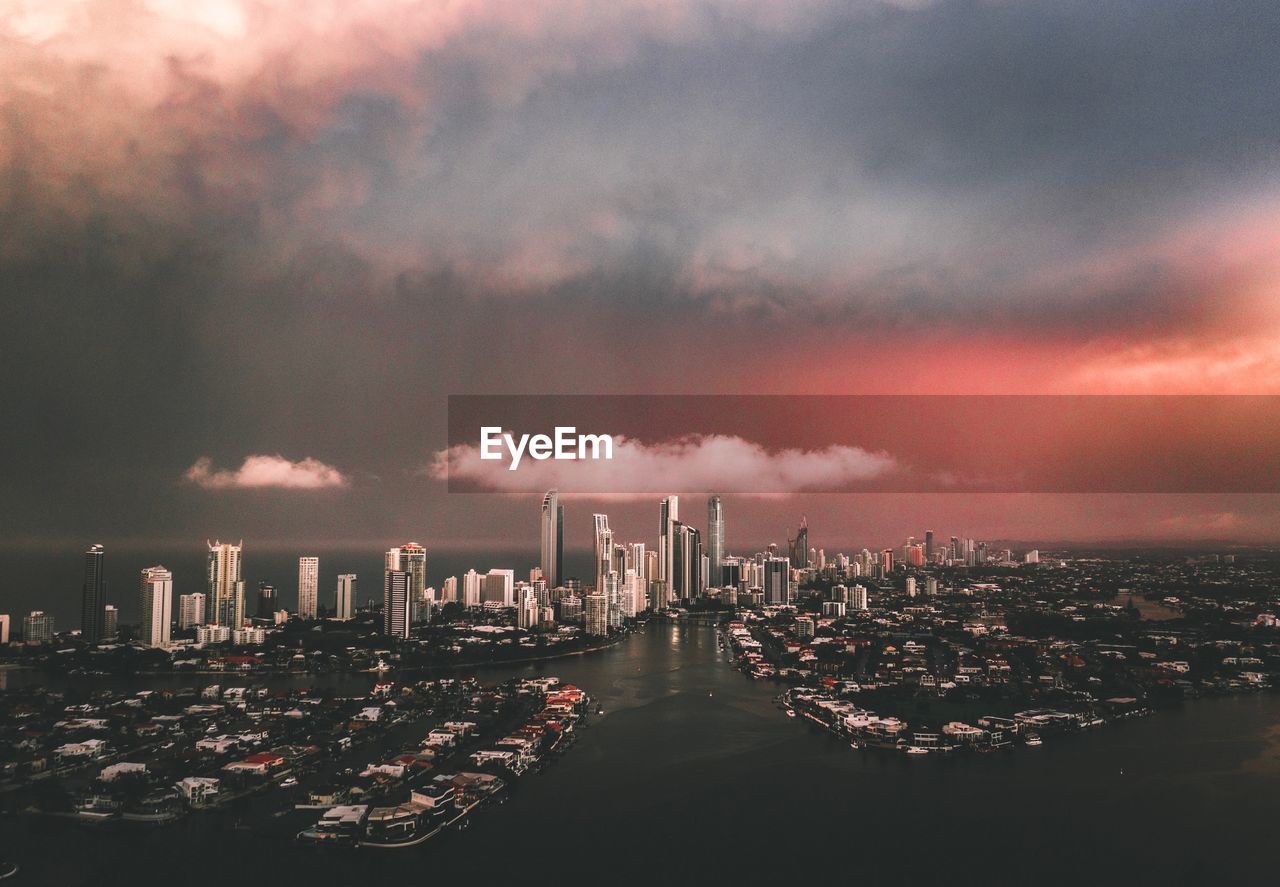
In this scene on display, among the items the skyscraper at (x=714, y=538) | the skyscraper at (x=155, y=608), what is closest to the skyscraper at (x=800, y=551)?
the skyscraper at (x=714, y=538)

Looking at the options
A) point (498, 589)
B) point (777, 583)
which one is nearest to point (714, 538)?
point (777, 583)

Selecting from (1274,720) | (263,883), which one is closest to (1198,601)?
(1274,720)

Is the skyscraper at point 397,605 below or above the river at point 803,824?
above

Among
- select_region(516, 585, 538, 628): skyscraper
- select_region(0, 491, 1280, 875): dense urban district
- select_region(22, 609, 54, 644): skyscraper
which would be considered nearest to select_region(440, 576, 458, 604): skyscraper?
select_region(0, 491, 1280, 875): dense urban district

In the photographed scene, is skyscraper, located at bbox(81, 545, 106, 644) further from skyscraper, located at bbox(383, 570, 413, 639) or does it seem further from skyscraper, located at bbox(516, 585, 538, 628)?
skyscraper, located at bbox(516, 585, 538, 628)

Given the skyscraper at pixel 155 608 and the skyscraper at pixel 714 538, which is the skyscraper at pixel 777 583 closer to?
the skyscraper at pixel 714 538

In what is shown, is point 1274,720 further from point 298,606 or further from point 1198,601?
point 298,606

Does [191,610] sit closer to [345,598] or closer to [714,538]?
[345,598]
